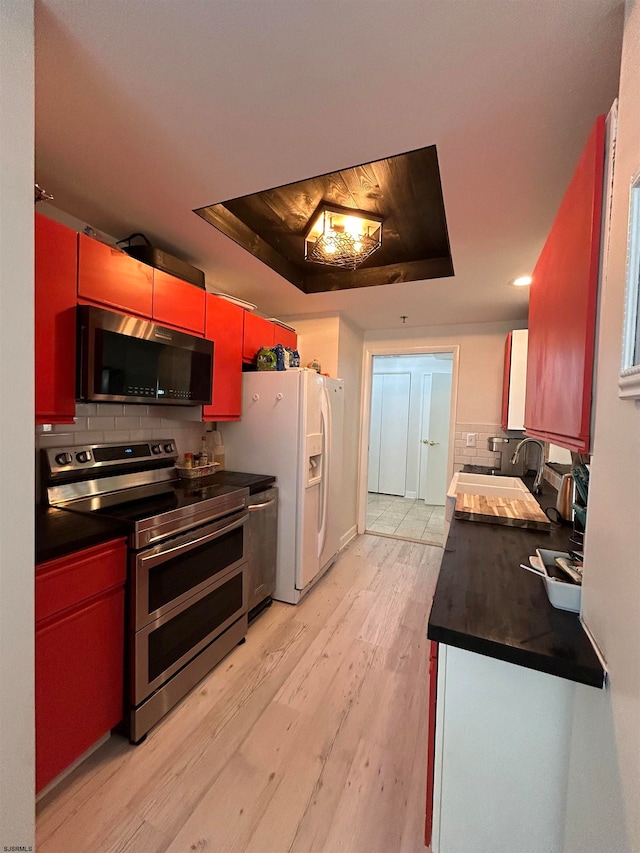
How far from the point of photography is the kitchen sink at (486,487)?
2457 mm

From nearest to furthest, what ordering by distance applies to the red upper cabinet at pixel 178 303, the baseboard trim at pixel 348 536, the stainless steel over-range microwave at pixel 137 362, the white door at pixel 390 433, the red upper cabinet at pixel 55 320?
the red upper cabinet at pixel 55 320
the stainless steel over-range microwave at pixel 137 362
the red upper cabinet at pixel 178 303
the baseboard trim at pixel 348 536
the white door at pixel 390 433

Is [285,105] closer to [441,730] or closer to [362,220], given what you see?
[362,220]

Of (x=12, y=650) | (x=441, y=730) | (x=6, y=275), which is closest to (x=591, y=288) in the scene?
(x=441, y=730)

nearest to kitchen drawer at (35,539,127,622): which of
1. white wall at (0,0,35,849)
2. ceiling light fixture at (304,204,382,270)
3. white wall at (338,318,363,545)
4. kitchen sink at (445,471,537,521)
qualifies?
white wall at (0,0,35,849)

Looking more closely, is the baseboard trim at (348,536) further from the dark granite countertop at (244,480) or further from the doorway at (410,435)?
the dark granite countertop at (244,480)

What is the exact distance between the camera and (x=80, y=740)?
1217 millimetres

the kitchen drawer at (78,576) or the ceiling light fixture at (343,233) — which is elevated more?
the ceiling light fixture at (343,233)

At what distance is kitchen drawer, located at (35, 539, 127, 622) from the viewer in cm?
108

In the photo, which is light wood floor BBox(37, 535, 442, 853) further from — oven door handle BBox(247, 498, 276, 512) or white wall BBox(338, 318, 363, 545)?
white wall BBox(338, 318, 363, 545)

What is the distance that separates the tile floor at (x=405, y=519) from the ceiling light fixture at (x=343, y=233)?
294cm

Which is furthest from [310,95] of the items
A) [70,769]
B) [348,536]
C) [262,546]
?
[348,536]

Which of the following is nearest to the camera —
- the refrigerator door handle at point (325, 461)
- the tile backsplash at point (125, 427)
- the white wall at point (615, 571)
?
the white wall at point (615, 571)

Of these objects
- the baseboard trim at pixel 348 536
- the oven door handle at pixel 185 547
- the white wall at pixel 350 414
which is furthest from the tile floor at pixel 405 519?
the oven door handle at pixel 185 547

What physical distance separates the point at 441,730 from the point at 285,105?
1844 mm
